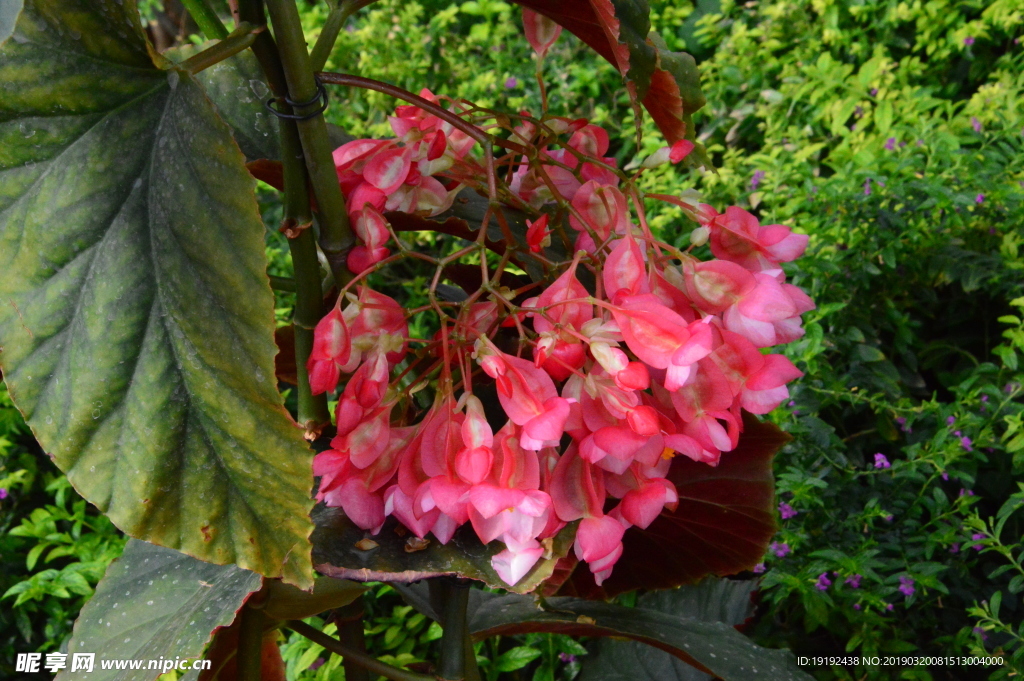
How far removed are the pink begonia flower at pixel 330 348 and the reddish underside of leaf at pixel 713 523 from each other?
0.28m

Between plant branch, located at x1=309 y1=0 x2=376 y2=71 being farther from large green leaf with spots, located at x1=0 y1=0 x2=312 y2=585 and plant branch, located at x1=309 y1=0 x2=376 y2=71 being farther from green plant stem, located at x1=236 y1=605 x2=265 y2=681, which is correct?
green plant stem, located at x1=236 y1=605 x2=265 y2=681

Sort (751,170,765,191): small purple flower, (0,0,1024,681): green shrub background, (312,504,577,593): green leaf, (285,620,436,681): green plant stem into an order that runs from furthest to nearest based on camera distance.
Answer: (751,170,765,191): small purple flower < (0,0,1024,681): green shrub background < (285,620,436,681): green plant stem < (312,504,577,593): green leaf

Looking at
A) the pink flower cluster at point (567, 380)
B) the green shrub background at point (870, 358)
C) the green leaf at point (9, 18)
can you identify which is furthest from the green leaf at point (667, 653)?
the green leaf at point (9, 18)

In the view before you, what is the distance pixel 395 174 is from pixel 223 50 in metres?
0.12

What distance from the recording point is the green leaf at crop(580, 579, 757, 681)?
2.48ft

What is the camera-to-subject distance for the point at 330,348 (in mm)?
414

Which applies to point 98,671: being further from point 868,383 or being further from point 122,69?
point 868,383

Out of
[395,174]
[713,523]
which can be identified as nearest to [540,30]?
[395,174]

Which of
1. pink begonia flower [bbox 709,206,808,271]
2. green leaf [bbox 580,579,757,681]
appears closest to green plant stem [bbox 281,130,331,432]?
pink begonia flower [bbox 709,206,808,271]

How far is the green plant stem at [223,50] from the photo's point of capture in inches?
14.7

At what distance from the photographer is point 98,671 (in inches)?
20.0

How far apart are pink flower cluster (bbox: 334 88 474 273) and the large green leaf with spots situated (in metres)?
0.12

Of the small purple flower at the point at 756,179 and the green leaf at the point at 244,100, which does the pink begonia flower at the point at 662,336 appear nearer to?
the green leaf at the point at 244,100

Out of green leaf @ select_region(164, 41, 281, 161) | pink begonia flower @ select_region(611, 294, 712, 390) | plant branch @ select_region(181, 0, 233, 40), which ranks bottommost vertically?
pink begonia flower @ select_region(611, 294, 712, 390)
